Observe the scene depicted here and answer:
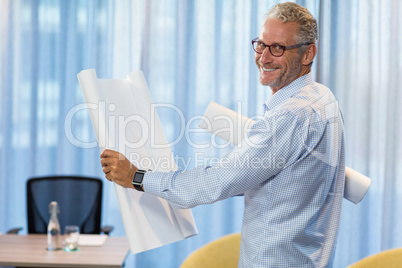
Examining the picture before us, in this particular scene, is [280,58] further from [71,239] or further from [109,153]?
[71,239]

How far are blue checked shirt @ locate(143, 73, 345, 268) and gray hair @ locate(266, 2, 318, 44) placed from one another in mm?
190

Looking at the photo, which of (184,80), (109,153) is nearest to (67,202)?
(184,80)

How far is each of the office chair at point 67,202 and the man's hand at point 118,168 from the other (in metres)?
1.55

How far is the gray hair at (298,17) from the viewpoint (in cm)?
164

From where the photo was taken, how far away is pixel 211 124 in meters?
1.83

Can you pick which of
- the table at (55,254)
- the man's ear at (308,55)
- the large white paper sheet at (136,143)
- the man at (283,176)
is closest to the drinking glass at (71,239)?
the table at (55,254)

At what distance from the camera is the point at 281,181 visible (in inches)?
60.7

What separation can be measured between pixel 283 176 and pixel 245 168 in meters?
0.13

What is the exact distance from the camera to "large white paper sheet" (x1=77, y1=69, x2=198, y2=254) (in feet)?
5.27

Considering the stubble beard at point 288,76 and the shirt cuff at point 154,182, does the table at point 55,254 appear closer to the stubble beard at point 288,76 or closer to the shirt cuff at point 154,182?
the shirt cuff at point 154,182

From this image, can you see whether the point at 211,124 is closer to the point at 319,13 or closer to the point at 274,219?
the point at 274,219

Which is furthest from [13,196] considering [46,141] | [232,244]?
[232,244]

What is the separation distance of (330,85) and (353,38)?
1.22 feet

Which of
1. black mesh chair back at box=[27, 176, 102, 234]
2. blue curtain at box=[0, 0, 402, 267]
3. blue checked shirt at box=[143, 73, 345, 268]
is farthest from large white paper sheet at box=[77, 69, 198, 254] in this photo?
blue curtain at box=[0, 0, 402, 267]
